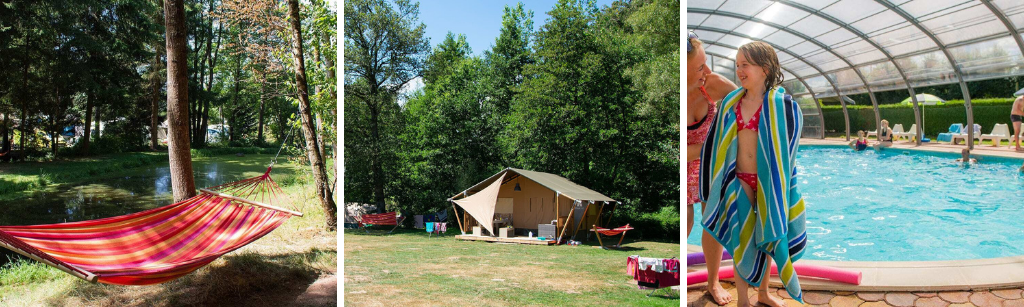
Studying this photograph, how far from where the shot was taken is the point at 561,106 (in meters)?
4.12

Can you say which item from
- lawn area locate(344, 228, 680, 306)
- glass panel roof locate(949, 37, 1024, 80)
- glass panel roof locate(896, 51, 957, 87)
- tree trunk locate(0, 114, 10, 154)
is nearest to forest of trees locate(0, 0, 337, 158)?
tree trunk locate(0, 114, 10, 154)

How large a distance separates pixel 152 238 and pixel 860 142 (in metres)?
5.55

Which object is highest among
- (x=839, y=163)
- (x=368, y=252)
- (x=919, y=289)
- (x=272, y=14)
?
(x=272, y=14)

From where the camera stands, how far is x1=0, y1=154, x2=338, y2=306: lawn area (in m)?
4.10

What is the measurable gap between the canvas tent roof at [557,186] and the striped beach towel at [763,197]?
2.10 metres

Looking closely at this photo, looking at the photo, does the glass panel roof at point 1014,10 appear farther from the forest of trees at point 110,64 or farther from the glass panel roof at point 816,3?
the forest of trees at point 110,64

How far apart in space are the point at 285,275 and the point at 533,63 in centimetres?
332

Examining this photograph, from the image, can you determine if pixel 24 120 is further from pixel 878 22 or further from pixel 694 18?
pixel 878 22

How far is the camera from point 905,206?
3535 millimetres

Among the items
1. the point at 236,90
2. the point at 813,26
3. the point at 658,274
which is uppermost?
the point at 236,90

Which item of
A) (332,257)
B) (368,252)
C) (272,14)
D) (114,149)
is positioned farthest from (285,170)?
(368,252)

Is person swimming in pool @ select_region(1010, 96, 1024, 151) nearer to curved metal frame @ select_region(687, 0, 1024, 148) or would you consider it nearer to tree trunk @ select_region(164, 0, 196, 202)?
curved metal frame @ select_region(687, 0, 1024, 148)

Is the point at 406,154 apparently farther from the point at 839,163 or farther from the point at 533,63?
the point at 839,163

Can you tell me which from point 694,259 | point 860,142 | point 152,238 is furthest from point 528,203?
point 152,238
